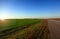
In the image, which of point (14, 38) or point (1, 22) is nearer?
point (14, 38)

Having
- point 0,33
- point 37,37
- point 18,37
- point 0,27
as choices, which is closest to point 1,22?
point 0,27

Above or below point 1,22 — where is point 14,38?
below

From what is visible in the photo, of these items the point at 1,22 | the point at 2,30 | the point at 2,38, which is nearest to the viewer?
the point at 2,38

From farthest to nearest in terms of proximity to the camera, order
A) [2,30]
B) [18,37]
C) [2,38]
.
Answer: [2,30] < [18,37] < [2,38]

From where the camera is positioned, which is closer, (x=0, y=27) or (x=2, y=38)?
(x=2, y=38)

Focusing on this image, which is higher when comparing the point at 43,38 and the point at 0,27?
the point at 0,27

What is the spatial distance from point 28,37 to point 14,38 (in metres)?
0.97

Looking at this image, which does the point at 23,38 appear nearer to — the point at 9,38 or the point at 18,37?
the point at 18,37

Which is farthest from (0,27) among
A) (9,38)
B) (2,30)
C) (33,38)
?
(33,38)

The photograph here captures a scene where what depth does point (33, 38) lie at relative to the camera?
8422 millimetres

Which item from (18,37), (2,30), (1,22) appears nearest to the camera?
(18,37)

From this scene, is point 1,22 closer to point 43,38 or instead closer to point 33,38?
point 33,38

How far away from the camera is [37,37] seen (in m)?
8.93

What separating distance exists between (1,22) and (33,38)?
2.32 m
